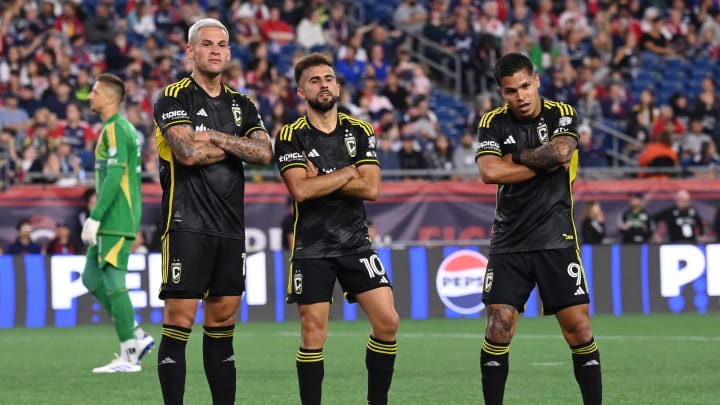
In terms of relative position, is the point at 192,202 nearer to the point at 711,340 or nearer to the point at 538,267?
the point at 538,267

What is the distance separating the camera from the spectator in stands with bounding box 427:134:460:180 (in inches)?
902

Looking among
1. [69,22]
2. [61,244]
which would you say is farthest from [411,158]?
[69,22]

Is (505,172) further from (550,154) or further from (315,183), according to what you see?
(315,183)

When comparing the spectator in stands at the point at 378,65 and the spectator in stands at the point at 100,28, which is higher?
the spectator in stands at the point at 100,28

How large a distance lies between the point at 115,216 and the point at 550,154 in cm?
522

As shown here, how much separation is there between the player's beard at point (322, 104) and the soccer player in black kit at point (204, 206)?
373 mm

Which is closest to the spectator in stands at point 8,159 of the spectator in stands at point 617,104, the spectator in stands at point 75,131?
the spectator in stands at point 75,131

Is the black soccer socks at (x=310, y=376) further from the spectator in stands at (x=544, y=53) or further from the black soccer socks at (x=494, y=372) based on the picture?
the spectator in stands at (x=544, y=53)

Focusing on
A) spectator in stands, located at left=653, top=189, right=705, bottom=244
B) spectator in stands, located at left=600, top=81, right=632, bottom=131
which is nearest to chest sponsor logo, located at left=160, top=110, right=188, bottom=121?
spectator in stands, located at left=653, top=189, right=705, bottom=244

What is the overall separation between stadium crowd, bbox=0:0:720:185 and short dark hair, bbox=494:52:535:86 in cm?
1236

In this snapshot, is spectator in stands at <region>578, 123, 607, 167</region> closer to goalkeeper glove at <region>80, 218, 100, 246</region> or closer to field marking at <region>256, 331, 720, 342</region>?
field marking at <region>256, 331, 720, 342</region>

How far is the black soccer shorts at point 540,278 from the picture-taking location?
856cm

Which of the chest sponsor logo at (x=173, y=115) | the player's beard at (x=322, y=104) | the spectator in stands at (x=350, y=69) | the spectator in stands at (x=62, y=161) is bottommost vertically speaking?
the chest sponsor logo at (x=173, y=115)

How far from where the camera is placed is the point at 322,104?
28.6 feet
